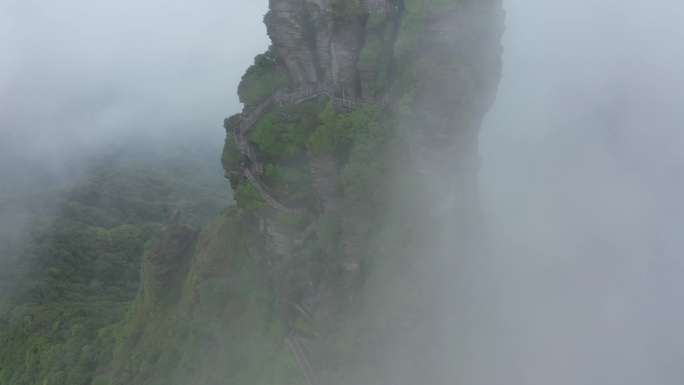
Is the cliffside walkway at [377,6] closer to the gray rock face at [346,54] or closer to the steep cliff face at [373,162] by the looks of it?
the steep cliff face at [373,162]

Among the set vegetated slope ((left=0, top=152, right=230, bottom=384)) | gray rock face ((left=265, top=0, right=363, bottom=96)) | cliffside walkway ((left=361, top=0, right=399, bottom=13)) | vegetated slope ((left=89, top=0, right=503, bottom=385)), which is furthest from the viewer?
vegetated slope ((left=0, top=152, right=230, bottom=384))

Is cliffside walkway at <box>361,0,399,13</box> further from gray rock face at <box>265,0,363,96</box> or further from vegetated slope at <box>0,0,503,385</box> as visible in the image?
gray rock face at <box>265,0,363,96</box>

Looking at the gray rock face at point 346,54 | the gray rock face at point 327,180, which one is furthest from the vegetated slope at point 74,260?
the gray rock face at point 346,54

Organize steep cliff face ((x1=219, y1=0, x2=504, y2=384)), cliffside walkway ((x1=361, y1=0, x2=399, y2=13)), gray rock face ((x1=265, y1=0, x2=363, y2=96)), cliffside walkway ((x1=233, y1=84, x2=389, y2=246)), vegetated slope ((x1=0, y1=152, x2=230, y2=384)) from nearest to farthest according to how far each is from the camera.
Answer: steep cliff face ((x1=219, y1=0, x2=504, y2=384)), cliffside walkway ((x1=361, y1=0, x2=399, y2=13)), gray rock face ((x1=265, y1=0, x2=363, y2=96)), cliffside walkway ((x1=233, y1=84, x2=389, y2=246)), vegetated slope ((x1=0, y1=152, x2=230, y2=384))

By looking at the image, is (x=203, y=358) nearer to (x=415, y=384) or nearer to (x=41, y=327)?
(x=415, y=384)

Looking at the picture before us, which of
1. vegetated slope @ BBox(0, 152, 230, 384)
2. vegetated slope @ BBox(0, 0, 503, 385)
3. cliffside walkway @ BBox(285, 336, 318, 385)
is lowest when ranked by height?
vegetated slope @ BBox(0, 152, 230, 384)

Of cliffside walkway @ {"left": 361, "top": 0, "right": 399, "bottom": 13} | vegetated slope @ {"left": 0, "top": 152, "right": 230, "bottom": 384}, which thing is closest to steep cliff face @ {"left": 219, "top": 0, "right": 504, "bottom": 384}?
cliffside walkway @ {"left": 361, "top": 0, "right": 399, "bottom": 13}

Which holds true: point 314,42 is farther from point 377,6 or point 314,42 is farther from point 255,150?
point 255,150
